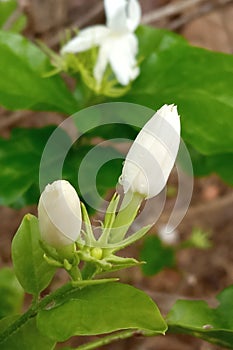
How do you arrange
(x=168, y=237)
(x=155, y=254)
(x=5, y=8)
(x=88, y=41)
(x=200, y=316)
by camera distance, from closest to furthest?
(x=200, y=316)
(x=88, y=41)
(x=5, y=8)
(x=155, y=254)
(x=168, y=237)

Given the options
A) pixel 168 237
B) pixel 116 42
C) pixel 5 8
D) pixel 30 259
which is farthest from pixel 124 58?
pixel 168 237

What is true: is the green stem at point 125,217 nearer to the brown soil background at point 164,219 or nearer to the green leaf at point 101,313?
the green leaf at point 101,313

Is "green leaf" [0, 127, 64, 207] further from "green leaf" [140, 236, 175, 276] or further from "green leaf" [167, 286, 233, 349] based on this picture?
"green leaf" [140, 236, 175, 276]

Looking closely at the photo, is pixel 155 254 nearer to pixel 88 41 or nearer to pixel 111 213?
pixel 88 41

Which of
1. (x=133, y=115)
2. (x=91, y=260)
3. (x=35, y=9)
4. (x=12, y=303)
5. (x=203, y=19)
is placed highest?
(x=91, y=260)

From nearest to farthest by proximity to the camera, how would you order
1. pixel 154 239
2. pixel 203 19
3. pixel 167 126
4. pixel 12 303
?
pixel 167 126, pixel 12 303, pixel 154 239, pixel 203 19

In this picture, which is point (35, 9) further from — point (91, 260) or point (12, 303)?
point (91, 260)

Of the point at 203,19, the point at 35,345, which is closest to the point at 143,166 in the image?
the point at 35,345
